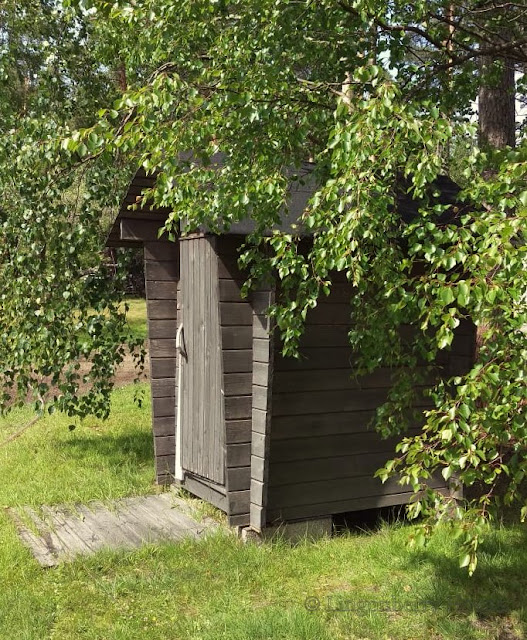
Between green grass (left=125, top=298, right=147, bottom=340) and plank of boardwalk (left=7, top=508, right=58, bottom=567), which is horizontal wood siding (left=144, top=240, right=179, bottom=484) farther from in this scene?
green grass (left=125, top=298, right=147, bottom=340)

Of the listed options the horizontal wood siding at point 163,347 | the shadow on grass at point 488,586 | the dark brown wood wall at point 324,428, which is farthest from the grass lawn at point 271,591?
the horizontal wood siding at point 163,347

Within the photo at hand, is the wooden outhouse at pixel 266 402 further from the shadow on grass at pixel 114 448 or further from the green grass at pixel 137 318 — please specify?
the green grass at pixel 137 318

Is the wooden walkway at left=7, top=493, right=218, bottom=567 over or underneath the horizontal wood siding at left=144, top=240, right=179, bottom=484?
underneath

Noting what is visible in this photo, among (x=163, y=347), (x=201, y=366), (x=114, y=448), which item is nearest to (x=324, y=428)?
(x=201, y=366)

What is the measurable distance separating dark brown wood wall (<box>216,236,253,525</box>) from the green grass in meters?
13.6

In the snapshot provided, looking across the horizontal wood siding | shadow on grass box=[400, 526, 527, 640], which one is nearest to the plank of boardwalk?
the horizontal wood siding

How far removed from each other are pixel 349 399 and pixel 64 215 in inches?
125

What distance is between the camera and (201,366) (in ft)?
20.2

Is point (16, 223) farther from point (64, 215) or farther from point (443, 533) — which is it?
point (443, 533)

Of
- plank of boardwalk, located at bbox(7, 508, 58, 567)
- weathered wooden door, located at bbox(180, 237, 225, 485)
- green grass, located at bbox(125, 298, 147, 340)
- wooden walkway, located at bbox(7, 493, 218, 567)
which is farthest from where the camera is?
green grass, located at bbox(125, 298, 147, 340)

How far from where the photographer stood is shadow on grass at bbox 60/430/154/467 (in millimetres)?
8195

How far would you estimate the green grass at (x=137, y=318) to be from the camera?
19758 mm

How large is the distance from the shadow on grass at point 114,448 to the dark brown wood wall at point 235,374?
267cm

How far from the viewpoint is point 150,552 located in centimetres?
531
